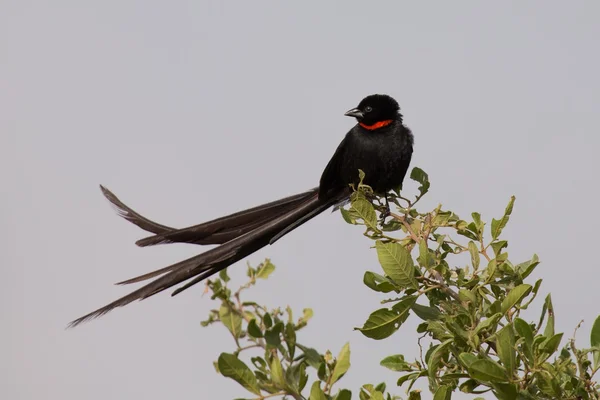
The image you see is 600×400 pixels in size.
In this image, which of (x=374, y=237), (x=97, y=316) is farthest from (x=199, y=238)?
(x=374, y=237)

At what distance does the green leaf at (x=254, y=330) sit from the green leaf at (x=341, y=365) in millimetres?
306

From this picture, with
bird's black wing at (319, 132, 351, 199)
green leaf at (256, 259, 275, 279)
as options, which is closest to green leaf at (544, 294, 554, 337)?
green leaf at (256, 259, 275, 279)

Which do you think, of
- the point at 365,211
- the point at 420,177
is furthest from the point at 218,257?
the point at 365,211

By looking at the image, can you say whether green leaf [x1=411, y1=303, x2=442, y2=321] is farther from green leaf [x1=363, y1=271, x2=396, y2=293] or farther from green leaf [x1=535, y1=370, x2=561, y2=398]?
green leaf [x1=535, y1=370, x2=561, y2=398]

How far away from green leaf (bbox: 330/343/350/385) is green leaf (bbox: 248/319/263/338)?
0.31 meters

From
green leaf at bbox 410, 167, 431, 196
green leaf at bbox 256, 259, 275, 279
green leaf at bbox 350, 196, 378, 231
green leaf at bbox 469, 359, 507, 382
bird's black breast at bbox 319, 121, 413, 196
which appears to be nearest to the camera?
green leaf at bbox 469, 359, 507, 382

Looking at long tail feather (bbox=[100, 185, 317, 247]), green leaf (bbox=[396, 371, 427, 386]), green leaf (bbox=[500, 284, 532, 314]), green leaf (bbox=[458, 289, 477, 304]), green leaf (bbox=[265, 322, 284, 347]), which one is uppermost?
long tail feather (bbox=[100, 185, 317, 247])

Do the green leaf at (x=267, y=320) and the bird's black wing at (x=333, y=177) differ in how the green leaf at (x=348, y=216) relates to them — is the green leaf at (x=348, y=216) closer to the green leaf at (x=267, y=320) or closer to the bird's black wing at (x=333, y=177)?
the green leaf at (x=267, y=320)

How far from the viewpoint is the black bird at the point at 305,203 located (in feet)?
11.7

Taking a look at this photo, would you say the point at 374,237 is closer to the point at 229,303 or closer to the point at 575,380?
the point at 229,303

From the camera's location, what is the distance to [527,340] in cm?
213

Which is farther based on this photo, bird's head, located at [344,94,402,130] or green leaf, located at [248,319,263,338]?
bird's head, located at [344,94,402,130]

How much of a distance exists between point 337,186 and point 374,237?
6.06ft

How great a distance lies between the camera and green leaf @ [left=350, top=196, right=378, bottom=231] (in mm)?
2717
